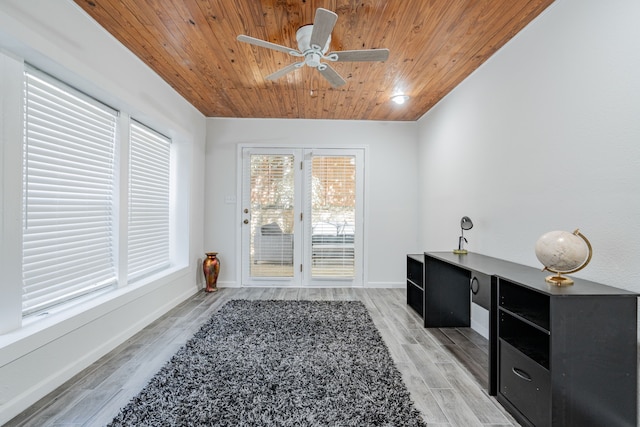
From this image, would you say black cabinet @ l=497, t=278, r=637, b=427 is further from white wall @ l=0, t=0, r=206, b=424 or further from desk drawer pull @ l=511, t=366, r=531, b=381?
white wall @ l=0, t=0, r=206, b=424

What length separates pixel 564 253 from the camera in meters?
1.48

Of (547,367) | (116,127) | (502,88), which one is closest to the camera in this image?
(547,367)

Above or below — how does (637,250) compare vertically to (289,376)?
above

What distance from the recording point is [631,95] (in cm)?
149

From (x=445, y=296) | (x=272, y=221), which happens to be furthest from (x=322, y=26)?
(x=272, y=221)

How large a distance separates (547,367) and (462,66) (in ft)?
8.35

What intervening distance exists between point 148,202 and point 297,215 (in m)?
1.96

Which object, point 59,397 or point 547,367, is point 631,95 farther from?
point 59,397

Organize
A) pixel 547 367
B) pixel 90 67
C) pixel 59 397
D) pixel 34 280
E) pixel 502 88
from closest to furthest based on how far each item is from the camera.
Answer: pixel 547 367
pixel 59 397
pixel 34 280
pixel 90 67
pixel 502 88

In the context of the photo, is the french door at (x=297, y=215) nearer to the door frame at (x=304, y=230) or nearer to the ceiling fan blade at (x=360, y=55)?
the door frame at (x=304, y=230)

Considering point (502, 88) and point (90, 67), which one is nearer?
point (90, 67)

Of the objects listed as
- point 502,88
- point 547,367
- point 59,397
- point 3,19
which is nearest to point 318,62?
point 502,88

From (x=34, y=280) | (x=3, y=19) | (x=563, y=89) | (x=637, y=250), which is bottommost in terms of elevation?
(x=34, y=280)

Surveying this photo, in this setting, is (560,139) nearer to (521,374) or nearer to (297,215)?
(521,374)
